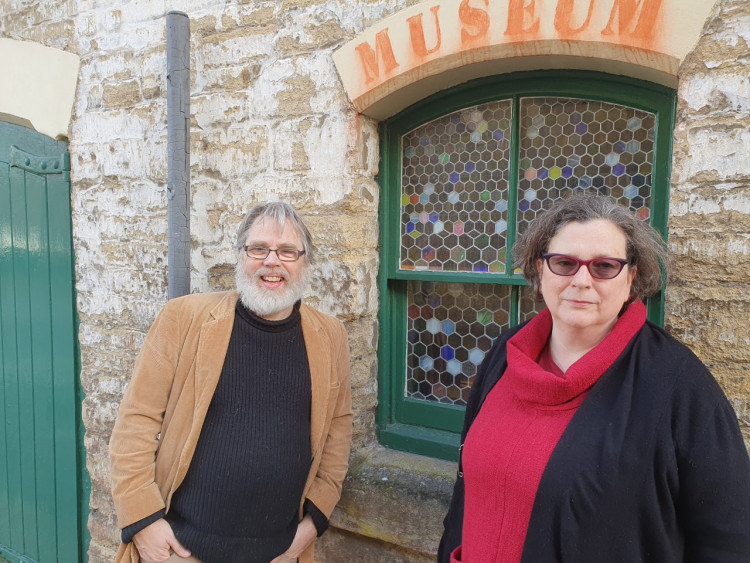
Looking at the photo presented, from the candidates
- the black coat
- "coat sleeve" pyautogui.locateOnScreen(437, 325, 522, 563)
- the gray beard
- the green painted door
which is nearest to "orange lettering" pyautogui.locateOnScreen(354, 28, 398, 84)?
the gray beard

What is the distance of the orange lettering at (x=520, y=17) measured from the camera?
197cm

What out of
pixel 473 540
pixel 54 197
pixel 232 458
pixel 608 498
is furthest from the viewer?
pixel 54 197

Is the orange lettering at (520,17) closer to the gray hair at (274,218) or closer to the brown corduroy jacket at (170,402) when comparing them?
the gray hair at (274,218)

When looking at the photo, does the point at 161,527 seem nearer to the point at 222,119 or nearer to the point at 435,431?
the point at 435,431

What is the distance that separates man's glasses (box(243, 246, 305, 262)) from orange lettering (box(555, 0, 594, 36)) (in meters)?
1.16

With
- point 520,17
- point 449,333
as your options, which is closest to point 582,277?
point 520,17

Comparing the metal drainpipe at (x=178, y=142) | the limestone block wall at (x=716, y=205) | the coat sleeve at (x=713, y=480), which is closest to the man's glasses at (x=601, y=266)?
the coat sleeve at (x=713, y=480)

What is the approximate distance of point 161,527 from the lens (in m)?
1.93

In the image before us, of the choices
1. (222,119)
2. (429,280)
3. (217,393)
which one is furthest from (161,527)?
(222,119)

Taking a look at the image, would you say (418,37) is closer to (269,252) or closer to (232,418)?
(269,252)

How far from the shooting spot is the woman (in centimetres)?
127

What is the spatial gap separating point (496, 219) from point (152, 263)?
5.65 feet

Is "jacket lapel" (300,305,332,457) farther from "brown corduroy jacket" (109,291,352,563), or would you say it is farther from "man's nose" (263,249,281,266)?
"man's nose" (263,249,281,266)

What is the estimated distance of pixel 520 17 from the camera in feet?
6.56
